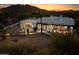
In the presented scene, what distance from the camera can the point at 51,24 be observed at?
154 centimetres

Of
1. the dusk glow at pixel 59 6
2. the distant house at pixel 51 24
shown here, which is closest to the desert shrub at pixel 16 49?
the distant house at pixel 51 24

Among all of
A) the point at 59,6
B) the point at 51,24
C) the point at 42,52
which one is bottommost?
the point at 42,52

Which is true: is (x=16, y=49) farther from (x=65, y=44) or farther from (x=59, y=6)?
(x=59, y=6)

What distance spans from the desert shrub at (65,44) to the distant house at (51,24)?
6 cm

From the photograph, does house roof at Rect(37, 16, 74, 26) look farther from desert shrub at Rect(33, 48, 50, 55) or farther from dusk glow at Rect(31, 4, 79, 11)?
desert shrub at Rect(33, 48, 50, 55)

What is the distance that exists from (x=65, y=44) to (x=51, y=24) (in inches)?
9.1

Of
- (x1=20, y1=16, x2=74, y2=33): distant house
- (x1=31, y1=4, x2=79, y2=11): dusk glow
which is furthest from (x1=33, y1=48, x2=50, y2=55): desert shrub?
(x1=31, y1=4, x2=79, y2=11): dusk glow

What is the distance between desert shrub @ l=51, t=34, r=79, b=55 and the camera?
1.51 m

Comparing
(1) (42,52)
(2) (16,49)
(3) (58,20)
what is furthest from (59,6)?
(2) (16,49)

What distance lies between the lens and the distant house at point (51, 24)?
1527 mm

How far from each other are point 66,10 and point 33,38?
41cm
